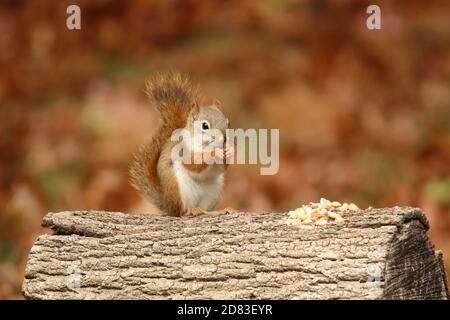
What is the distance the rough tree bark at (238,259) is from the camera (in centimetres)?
269

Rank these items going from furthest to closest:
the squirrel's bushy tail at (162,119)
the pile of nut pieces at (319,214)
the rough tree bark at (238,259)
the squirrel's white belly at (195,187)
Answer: the squirrel's bushy tail at (162,119) < the squirrel's white belly at (195,187) < the pile of nut pieces at (319,214) < the rough tree bark at (238,259)

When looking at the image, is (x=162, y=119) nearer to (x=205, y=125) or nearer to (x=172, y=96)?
(x=172, y=96)

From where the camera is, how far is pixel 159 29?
309 inches

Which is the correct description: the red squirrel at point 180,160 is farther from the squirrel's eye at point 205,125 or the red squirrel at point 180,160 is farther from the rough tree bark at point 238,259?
the rough tree bark at point 238,259

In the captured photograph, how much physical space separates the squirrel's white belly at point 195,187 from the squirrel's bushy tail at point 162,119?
148mm

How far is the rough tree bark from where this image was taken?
2.69 m

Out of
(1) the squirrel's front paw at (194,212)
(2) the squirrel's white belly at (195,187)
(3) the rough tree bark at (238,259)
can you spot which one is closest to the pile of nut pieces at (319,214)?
(3) the rough tree bark at (238,259)

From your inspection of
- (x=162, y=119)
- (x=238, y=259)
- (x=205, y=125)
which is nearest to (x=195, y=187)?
(x=205, y=125)

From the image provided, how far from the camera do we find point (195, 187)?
3.37m

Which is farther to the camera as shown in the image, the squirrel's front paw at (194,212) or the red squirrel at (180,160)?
the red squirrel at (180,160)

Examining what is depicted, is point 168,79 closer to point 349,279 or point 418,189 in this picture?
point 349,279
